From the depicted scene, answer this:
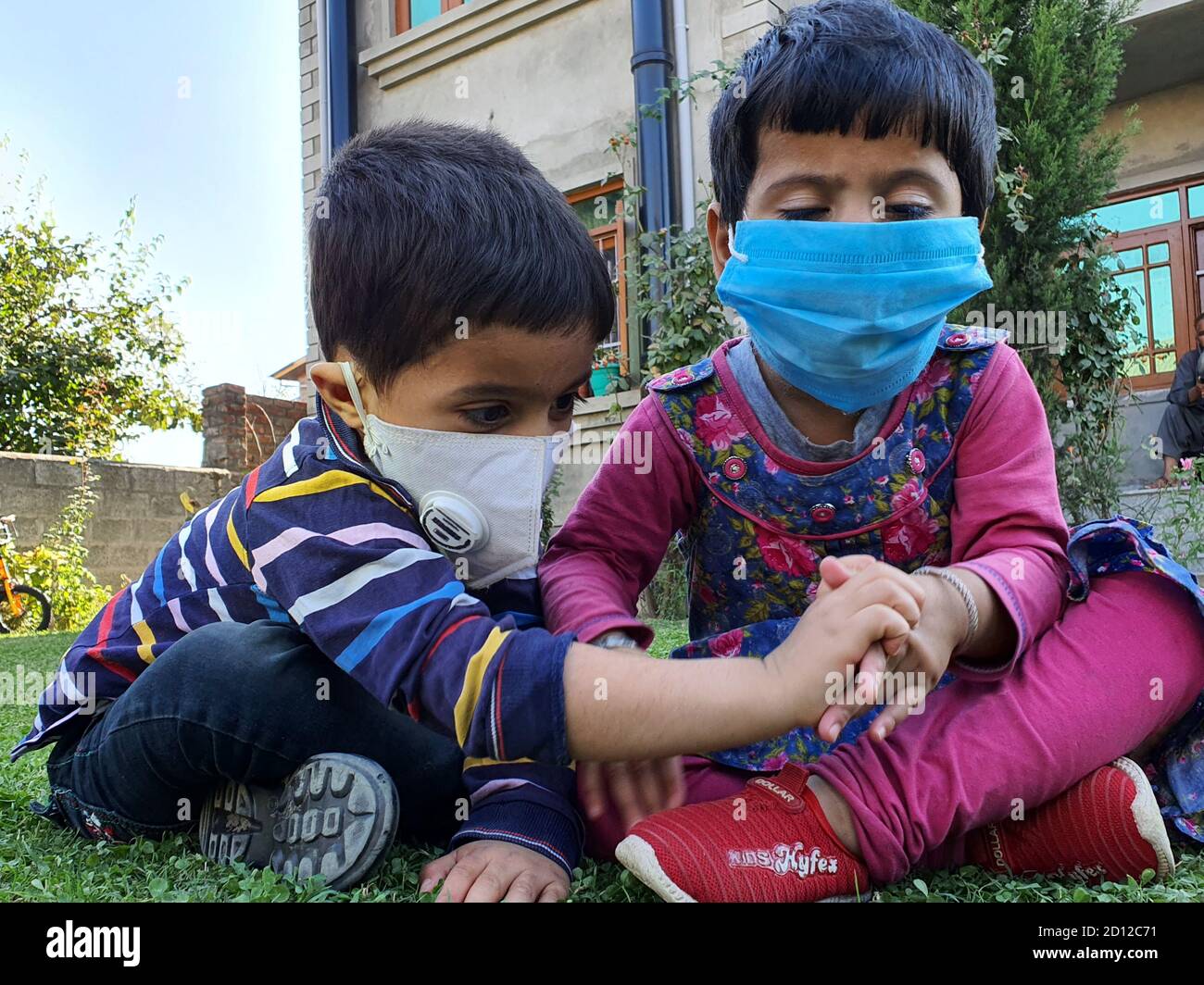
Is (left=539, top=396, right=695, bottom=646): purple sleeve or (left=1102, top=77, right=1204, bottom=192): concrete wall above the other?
(left=1102, top=77, right=1204, bottom=192): concrete wall

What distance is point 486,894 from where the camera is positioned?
119 cm

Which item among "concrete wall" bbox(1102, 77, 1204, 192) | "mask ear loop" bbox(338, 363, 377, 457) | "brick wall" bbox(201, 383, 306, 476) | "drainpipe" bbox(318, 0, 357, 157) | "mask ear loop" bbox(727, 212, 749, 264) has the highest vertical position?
"drainpipe" bbox(318, 0, 357, 157)

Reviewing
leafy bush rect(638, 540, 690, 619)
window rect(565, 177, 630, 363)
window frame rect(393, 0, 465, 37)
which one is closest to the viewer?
leafy bush rect(638, 540, 690, 619)

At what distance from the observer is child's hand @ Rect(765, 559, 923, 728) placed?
3.62ft

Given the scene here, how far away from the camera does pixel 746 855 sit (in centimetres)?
120

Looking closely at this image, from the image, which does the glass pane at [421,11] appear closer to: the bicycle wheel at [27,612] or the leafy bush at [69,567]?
the leafy bush at [69,567]

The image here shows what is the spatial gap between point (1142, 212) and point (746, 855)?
8.01 meters

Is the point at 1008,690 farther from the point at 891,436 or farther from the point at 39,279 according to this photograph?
the point at 39,279

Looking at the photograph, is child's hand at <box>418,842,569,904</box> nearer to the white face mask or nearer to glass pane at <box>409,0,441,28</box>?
the white face mask

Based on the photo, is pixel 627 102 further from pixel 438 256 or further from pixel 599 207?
pixel 438 256

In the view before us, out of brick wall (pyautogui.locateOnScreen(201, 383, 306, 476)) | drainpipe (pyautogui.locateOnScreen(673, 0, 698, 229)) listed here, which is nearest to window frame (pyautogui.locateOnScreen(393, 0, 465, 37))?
drainpipe (pyautogui.locateOnScreen(673, 0, 698, 229))

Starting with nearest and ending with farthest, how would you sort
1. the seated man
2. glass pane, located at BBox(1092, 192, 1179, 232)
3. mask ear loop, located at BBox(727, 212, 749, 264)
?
mask ear loop, located at BBox(727, 212, 749, 264), the seated man, glass pane, located at BBox(1092, 192, 1179, 232)

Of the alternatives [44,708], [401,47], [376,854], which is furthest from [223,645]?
[401,47]
